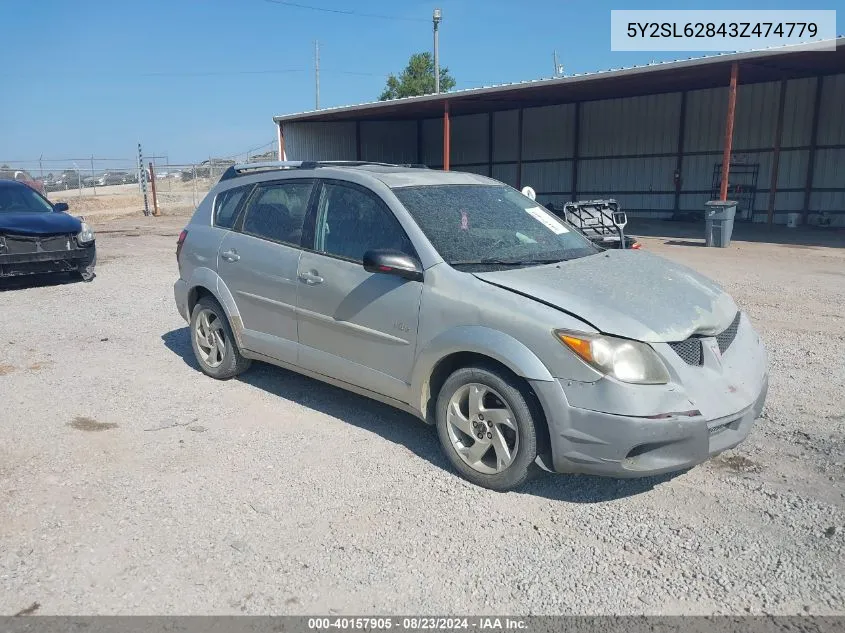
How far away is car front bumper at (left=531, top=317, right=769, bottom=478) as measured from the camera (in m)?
3.32

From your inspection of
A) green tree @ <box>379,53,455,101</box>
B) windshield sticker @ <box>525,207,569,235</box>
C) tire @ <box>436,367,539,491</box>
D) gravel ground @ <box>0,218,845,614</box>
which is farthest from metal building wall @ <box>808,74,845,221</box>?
green tree @ <box>379,53,455,101</box>

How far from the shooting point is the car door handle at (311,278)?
4707 millimetres

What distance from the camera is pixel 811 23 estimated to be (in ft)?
50.6

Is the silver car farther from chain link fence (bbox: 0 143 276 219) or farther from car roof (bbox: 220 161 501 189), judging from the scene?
chain link fence (bbox: 0 143 276 219)

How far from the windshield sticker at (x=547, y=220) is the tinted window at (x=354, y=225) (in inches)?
44.4

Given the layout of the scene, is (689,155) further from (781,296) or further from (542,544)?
(542,544)

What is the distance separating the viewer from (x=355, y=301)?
4.45 m

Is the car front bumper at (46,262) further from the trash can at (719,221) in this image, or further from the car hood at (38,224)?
the trash can at (719,221)

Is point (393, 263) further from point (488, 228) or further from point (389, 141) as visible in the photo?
point (389, 141)

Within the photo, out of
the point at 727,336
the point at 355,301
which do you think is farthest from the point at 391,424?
the point at 727,336

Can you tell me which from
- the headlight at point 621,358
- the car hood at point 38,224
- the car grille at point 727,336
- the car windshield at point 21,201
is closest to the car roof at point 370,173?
the headlight at point 621,358

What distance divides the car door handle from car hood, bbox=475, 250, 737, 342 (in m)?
1.28

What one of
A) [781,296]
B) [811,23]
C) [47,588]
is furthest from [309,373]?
[811,23]

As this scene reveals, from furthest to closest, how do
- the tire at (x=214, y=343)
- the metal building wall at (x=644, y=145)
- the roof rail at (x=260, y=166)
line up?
the metal building wall at (x=644, y=145) < the tire at (x=214, y=343) < the roof rail at (x=260, y=166)
